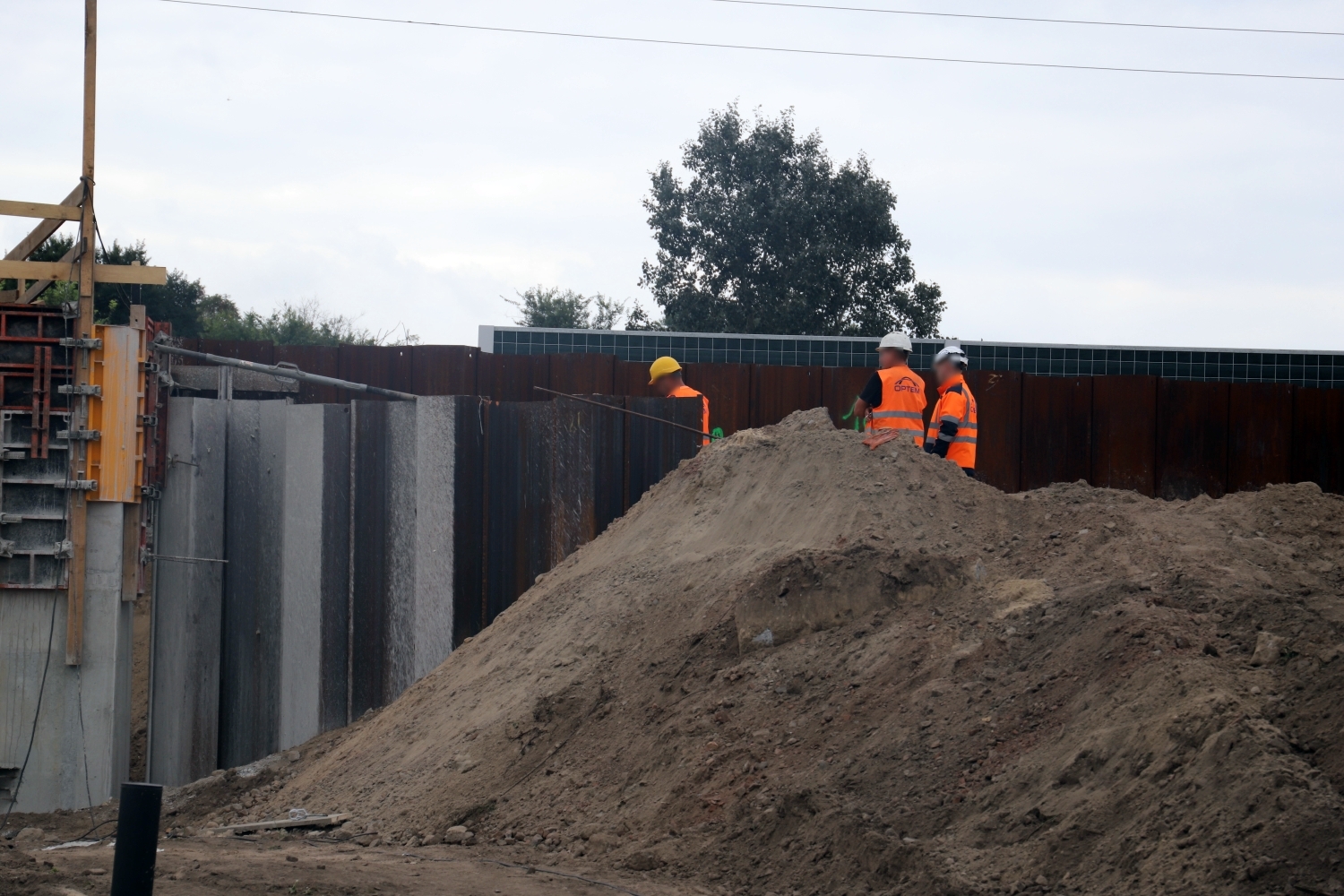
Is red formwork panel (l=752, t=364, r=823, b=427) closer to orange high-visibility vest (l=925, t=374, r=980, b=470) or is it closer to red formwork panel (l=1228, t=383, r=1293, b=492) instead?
orange high-visibility vest (l=925, t=374, r=980, b=470)

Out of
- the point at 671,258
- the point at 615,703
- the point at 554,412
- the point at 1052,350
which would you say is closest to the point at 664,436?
the point at 554,412

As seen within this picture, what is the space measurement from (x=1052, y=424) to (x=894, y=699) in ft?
21.4

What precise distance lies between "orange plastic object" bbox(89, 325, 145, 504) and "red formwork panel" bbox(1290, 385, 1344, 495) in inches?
421

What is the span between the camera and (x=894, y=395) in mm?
8203

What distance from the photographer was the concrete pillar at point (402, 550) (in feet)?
27.6

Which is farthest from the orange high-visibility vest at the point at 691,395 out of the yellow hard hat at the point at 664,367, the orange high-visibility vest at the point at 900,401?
the orange high-visibility vest at the point at 900,401

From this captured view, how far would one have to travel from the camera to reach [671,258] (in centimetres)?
2834

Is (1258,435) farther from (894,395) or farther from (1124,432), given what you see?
(894,395)

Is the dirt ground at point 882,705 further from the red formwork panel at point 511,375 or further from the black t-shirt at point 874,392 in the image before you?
the red formwork panel at point 511,375

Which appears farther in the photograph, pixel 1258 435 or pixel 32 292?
pixel 1258 435

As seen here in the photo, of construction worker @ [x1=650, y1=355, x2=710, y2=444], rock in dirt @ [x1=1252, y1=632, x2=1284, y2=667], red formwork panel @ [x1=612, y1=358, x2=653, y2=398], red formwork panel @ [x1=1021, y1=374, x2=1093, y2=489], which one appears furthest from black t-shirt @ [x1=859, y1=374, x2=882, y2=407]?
rock in dirt @ [x1=1252, y1=632, x2=1284, y2=667]

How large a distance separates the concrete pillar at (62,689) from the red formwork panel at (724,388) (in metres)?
5.29

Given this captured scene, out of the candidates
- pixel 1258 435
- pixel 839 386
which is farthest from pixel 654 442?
pixel 1258 435

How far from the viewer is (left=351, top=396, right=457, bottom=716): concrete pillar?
8406mm
